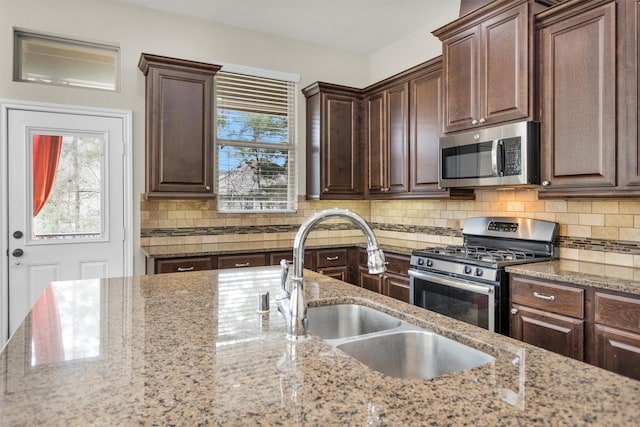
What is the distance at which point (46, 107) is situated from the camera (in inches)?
132

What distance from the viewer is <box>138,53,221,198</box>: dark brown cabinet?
138 inches

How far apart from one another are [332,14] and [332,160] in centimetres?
135

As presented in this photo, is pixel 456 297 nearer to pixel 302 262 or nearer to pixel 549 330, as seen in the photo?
pixel 549 330

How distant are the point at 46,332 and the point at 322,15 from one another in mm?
3567

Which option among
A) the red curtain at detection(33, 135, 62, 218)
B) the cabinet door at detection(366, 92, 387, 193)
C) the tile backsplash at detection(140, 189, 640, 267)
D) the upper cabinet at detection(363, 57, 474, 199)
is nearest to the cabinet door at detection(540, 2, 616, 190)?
the tile backsplash at detection(140, 189, 640, 267)

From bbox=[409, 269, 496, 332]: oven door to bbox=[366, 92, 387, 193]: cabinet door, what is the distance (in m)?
1.25

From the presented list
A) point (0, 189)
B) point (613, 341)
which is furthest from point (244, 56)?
point (613, 341)

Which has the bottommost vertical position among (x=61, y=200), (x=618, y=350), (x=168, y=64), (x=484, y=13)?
(x=618, y=350)

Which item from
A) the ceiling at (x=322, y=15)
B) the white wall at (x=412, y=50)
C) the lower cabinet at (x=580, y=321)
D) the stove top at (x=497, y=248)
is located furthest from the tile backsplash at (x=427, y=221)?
the ceiling at (x=322, y=15)

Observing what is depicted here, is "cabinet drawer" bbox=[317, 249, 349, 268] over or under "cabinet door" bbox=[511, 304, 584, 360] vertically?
over

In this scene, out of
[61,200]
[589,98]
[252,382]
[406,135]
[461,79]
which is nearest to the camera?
[252,382]

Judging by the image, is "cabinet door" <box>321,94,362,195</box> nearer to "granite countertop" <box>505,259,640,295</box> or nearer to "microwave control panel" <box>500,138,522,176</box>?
"microwave control panel" <box>500,138,522,176</box>

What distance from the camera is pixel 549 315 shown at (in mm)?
2336

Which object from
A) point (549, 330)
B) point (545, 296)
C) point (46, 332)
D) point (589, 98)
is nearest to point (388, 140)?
point (589, 98)
